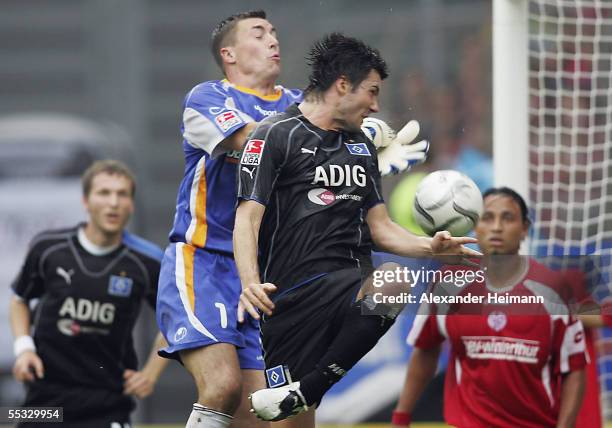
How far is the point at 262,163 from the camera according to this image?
606 cm

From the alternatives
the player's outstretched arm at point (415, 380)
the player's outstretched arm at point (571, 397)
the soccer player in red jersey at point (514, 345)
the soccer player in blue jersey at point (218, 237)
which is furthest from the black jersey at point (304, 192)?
Result: the player's outstretched arm at point (571, 397)

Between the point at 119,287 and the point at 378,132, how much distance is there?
2.27 meters

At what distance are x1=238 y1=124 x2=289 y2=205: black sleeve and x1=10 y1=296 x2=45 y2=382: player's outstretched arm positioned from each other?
96.6 inches

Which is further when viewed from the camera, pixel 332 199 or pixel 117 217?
pixel 117 217

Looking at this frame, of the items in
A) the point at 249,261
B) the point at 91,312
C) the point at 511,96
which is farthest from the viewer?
the point at 91,312

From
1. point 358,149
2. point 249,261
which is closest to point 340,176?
point 358,149

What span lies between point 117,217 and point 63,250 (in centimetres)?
37

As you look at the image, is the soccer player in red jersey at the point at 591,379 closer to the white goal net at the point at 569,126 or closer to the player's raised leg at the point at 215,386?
the white goal net at the point at 569,126

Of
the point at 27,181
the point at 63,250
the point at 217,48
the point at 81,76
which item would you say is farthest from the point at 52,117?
the point at 217,48

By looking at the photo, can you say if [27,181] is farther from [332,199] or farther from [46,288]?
[332,199]

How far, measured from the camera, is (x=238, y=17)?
7.06m

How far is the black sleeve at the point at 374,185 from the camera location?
6.30 m

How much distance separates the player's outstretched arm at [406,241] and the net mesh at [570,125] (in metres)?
2.29

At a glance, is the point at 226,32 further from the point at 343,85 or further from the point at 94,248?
the point at 94,248
